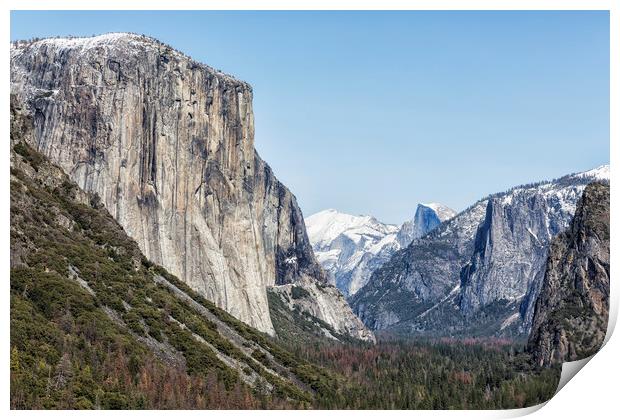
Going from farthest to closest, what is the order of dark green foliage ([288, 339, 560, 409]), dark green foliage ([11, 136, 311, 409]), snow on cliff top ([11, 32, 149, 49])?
snow on cliff top ([11, 32, 149, 49]) → dark green foliage ([288, 339, 560, 409]) → dark green foliage ([11, 136, 311, 409])

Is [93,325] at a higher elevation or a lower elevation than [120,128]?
lower

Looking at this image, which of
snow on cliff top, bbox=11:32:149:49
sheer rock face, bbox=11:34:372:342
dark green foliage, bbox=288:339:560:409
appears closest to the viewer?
dark green foliage, bbox=288:339:560:409

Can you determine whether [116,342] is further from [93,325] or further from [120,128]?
[120,128]

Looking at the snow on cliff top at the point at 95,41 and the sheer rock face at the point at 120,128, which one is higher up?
the snow on cliff top at the point at 95,41

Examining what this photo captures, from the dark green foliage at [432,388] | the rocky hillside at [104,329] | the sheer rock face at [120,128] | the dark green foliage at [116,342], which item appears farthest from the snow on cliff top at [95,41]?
the dark green foliage at [432,388]

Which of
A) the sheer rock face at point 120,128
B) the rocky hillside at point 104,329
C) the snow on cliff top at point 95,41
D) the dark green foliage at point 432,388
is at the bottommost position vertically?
the dark green foliage at point 432,388

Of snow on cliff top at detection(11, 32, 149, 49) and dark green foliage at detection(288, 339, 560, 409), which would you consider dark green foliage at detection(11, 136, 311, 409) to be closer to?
dark green foliage at detection(288, 339, 560, 409)

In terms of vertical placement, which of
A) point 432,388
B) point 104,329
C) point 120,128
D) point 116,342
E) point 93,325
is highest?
point 120,128

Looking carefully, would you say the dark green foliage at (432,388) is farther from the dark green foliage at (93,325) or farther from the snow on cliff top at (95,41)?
the snow on cliff top at (95,41)

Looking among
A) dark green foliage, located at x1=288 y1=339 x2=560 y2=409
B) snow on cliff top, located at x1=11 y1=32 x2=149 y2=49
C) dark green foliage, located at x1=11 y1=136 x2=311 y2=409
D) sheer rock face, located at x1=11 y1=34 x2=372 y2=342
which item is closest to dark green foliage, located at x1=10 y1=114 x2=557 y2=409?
dark green foliage, located at x1=11 y1=136 x2=311 y2=409

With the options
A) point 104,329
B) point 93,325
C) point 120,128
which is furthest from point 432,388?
point 120,128

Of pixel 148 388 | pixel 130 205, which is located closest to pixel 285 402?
pixel 148 388
